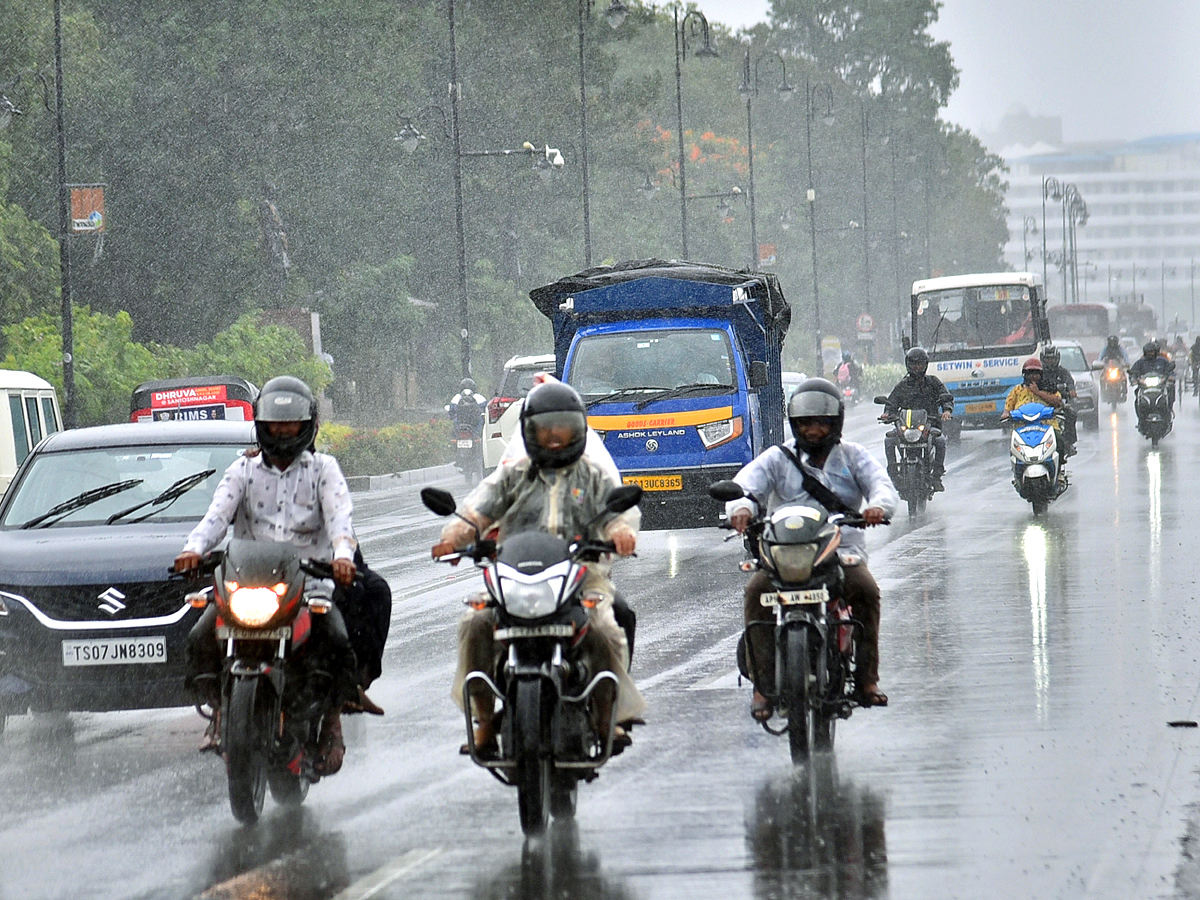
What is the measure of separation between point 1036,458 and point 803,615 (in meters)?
12.7

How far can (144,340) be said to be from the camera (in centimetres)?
4791

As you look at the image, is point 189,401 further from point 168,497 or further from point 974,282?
point 168,497

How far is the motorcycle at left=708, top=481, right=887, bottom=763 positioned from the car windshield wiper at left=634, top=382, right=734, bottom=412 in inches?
386

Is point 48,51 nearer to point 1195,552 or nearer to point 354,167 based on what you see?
point 354,167

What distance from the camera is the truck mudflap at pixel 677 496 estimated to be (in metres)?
17.7

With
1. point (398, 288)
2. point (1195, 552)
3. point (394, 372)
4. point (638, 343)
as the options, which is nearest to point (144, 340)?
point (398, 288)

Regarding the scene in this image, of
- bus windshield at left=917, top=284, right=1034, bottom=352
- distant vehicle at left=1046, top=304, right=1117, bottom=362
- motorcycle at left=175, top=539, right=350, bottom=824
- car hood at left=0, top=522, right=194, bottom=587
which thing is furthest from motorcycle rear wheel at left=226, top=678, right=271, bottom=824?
distant vehicle at left=1046, top=304, right=1117, bottom=362

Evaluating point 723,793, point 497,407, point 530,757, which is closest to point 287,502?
point 530,757

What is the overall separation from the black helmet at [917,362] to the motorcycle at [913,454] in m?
0.43

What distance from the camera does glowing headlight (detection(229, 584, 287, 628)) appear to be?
7.09 metres

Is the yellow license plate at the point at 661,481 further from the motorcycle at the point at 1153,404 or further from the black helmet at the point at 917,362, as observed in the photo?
the motorcycle at the point at 1153,404

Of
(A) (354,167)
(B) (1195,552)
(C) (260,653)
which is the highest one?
(A) (354,167)

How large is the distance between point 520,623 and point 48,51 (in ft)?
120

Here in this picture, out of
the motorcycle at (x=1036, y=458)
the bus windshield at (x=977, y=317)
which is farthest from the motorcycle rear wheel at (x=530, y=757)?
the bus windshield at (x=977, y=317)
